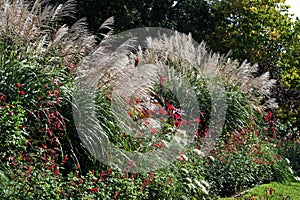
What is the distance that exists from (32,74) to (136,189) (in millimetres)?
1382

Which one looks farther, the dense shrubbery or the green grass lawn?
the green grass lawn

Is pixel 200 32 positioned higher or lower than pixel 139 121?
higher

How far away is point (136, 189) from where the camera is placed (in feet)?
14.1

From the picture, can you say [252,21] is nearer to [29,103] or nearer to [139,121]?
[139,121]

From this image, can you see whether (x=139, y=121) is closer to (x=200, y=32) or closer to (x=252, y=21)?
(x=252, y=21)

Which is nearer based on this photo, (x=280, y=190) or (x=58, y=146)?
(x=58, y=146)

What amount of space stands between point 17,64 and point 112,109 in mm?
1024

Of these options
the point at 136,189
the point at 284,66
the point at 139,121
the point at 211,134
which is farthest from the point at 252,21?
the point at 136,189

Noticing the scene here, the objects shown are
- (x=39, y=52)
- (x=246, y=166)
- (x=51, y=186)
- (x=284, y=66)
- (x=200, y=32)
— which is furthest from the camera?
(x=200, y=32)

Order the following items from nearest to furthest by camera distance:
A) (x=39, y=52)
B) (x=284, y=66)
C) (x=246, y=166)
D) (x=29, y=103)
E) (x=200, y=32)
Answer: (x=29, y=103) → (x=39, y=52) → (x=246, y=166) → (x=284, y=66) → (x=200, y=32)

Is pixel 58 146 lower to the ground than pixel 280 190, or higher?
lower

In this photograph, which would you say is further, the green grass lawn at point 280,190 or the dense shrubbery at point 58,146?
the green grass lawn at point 280,190

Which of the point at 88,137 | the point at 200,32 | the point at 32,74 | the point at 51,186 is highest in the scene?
the point at 200,32

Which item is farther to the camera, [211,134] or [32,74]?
[211,134]
